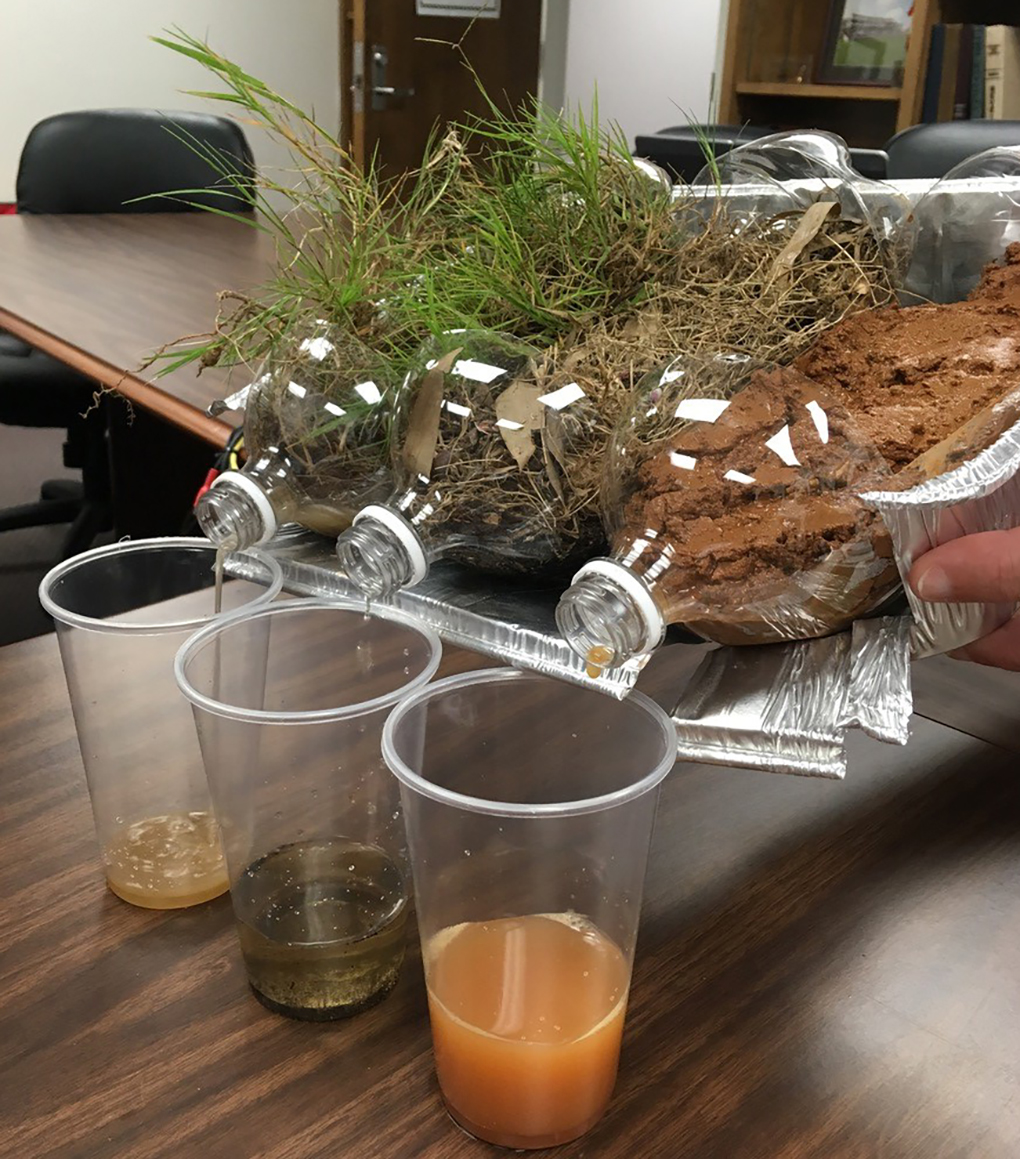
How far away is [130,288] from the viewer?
176 centimetres

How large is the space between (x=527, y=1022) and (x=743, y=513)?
235 millimetres

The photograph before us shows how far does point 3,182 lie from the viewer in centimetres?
369

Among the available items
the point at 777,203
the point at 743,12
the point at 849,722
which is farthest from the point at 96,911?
Result: the point at 743,12

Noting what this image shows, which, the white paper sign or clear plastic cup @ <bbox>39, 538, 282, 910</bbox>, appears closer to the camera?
clear plastic cup @ <bbox>39, 538, 282, 910</bbox>

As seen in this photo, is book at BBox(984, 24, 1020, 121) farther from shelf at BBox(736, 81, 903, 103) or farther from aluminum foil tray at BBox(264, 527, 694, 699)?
aluminum foil tray at BBox(264, 527, 694, 699)

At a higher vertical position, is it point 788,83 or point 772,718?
point 788,83

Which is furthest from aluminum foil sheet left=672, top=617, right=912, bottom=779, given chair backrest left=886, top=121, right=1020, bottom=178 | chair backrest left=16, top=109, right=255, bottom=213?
chair backrest left=16, top=109, right=255, bottom=213

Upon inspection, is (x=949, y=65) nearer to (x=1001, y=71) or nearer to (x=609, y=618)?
(x=1001, y=71)

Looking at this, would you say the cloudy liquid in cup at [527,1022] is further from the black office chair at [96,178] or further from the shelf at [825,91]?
the shelf at [825,91]

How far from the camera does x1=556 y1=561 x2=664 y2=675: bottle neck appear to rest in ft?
1.56

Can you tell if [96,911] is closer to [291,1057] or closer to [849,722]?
[291,1057]

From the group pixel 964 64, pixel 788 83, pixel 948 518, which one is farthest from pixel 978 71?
pixel 948 518

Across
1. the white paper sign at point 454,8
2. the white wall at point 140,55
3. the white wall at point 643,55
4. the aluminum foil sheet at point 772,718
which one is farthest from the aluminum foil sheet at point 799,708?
the white paper sign at point 454,8

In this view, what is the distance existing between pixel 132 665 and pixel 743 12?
3.20 meters
